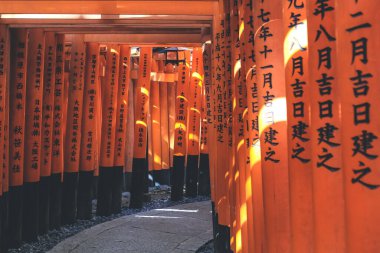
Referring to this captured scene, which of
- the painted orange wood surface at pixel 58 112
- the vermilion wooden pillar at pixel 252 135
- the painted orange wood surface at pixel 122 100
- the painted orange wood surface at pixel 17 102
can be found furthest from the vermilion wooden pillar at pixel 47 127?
the vermilion wooden pillar at pixel 252 135

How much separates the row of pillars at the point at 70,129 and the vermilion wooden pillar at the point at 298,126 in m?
5.09

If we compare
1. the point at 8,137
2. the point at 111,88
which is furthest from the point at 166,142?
the point at 8,137

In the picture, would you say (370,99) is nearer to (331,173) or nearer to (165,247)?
(331,173)

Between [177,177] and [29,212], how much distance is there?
4.75 meters

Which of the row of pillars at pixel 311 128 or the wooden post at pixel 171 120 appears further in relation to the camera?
the wooden post at pixel 171 120

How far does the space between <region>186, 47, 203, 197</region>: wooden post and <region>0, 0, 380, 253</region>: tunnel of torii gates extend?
40 millimetres

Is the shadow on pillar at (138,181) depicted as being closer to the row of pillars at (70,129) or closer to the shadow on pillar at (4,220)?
the row of pillars at (70,129)

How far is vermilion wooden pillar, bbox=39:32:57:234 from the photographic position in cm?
745

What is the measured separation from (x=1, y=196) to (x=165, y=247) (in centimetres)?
278

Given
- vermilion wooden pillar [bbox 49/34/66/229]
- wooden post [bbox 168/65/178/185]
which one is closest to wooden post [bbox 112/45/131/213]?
vermilion wooden pillar [bbox 49/34/66/229]

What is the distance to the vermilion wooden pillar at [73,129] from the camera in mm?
8133

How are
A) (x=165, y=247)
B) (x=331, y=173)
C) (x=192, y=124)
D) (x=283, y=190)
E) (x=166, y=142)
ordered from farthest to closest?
1. (x=166, y=142)
2. (x=192, y=124)
3. (x=165, y=247)
4. (x=283, y=190)
5. (x=331, y=173)

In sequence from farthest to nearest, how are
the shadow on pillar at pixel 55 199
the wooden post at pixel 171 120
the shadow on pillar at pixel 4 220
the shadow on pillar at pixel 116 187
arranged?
the wooden post at pixel 171 120 < the shadow on pillar at pixel 116 187 < the shadow on pillar at pixel 55 199 < the shadow on pillar at pixel 4 220

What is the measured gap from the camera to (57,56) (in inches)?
305
